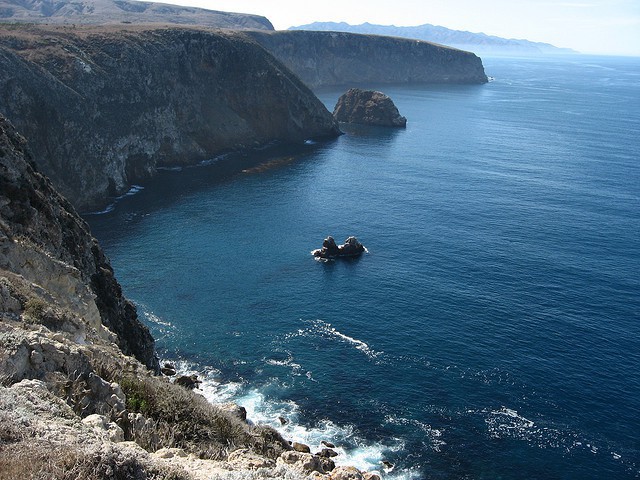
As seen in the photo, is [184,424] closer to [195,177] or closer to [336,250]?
[336,250]

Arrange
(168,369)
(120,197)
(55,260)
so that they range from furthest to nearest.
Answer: (120,197) → (168,369) → (55,260)

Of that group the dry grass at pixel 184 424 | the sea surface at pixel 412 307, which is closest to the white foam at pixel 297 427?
the sea surface at pixel 412 307

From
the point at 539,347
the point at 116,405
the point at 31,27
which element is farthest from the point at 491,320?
the point at 31,27

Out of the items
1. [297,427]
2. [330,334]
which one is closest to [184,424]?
[297,427]

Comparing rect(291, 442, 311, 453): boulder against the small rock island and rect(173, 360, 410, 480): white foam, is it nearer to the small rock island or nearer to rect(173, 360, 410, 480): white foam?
rect(173, 360, 410, 480): white foam

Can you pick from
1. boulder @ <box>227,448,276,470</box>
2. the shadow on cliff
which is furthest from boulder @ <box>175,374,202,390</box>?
the shadow on cliff

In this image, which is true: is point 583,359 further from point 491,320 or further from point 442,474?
point 442,474

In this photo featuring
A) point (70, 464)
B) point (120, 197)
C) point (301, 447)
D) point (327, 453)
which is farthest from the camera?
point (120, 197)
